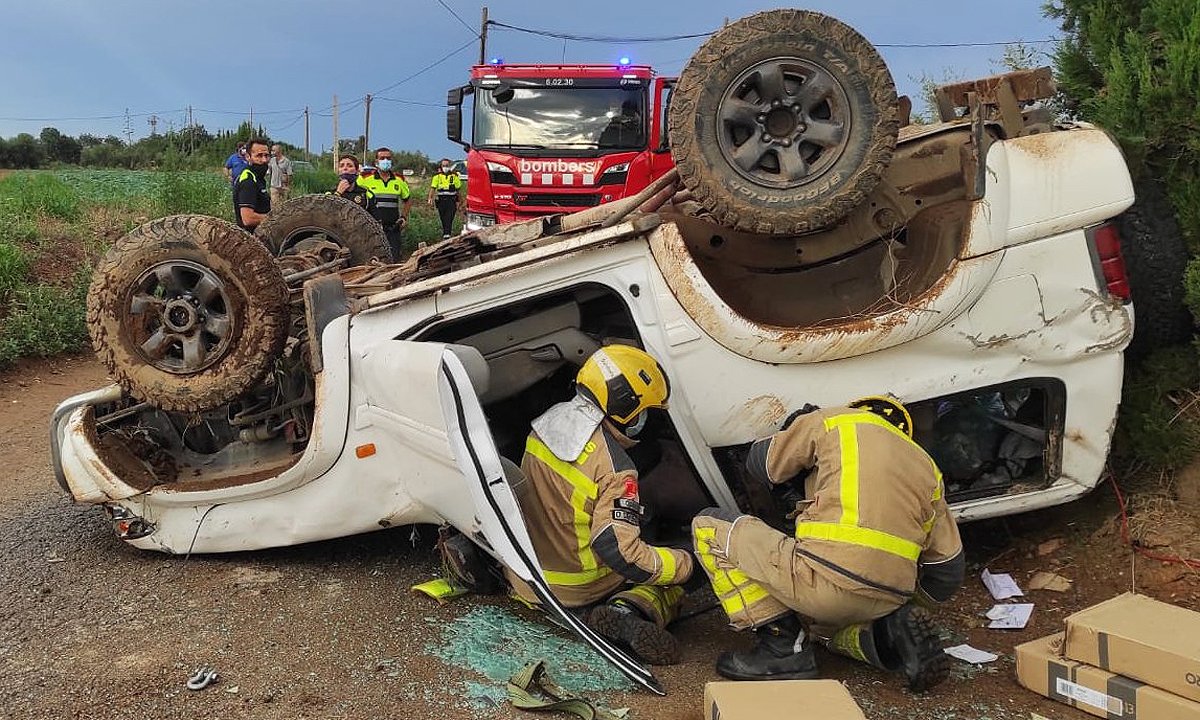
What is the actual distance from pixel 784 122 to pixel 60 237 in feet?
30.7

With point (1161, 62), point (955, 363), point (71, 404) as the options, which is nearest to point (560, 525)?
point (955, 363)

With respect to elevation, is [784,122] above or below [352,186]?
below

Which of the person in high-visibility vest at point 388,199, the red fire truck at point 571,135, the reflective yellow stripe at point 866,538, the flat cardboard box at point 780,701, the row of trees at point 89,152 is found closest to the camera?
the flat cardboard box at point 780,701

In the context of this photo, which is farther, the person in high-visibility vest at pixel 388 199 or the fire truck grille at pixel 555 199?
the person in high-visibility vest at pixel 388 199

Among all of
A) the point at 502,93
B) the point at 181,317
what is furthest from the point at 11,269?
the point at 181,317

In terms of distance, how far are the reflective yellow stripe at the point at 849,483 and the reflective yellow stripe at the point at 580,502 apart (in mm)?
794

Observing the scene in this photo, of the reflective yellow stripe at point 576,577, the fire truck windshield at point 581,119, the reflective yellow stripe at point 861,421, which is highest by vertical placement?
the fire truck windshield at point 581,119

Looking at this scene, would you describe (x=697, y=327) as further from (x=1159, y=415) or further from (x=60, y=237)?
(x=60, y=237)

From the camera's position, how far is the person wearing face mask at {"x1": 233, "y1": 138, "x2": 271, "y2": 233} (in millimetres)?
7789

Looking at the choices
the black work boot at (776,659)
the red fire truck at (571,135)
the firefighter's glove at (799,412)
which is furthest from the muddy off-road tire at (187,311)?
the red fire truck at (571,135)

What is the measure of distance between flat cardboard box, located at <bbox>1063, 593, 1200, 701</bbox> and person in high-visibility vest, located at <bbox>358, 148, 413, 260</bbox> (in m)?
9.94

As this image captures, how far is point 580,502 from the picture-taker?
9.89 ft

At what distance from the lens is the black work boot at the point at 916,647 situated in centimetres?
264

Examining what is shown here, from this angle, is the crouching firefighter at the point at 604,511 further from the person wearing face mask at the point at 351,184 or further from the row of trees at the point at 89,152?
the row of trees at the point at 89,152
